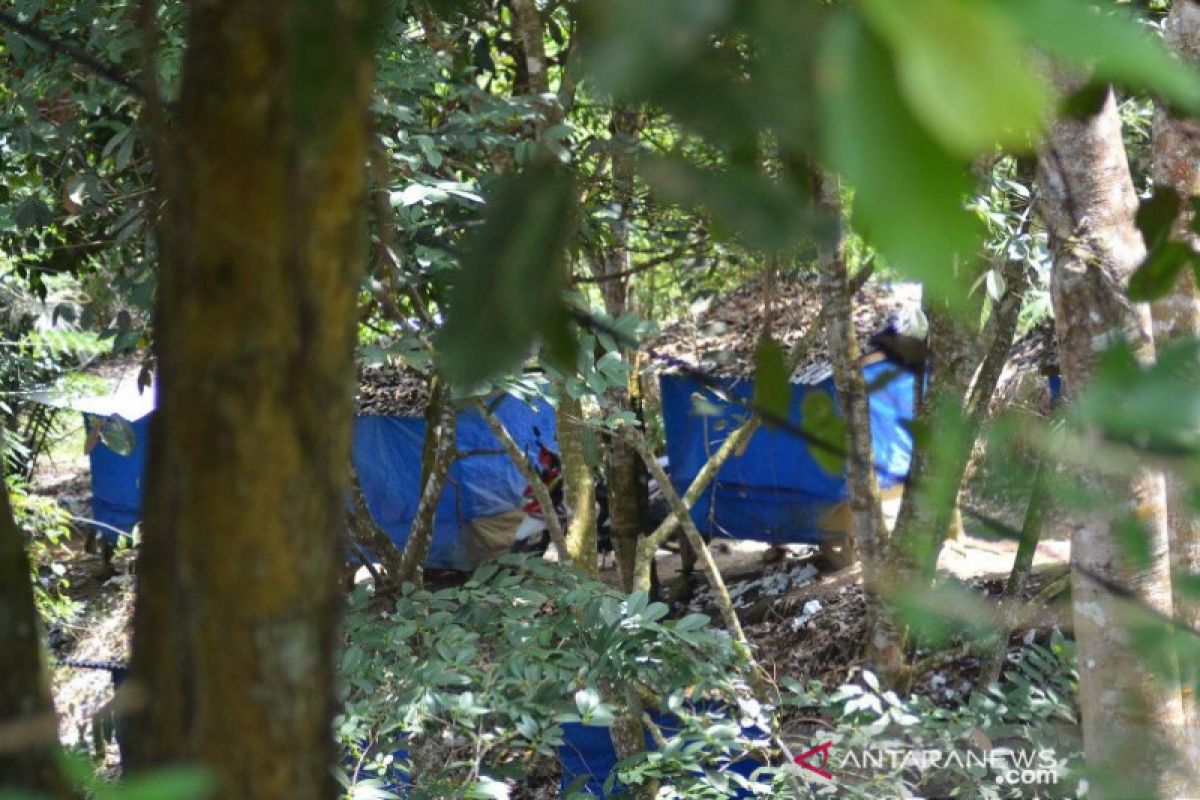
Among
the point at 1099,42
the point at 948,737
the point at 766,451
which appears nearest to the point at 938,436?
the point at 1099,42

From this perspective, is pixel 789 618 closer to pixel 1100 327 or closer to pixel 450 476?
pixel 450 476

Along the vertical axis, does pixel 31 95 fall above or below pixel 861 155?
above

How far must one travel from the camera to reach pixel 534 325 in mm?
525

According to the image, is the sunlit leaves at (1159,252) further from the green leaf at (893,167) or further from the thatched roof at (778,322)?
the thatched roof at (778,322)

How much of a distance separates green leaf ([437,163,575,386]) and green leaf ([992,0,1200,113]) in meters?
0.25

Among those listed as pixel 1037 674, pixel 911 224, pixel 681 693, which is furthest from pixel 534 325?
pixel 1037 674

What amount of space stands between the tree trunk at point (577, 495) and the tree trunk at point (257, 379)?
3603 millimetres

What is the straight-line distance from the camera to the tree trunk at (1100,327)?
5.83 feet

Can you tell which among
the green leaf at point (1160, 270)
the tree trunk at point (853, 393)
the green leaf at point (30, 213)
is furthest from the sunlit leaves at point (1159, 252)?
the green leaf at point (30, 213)

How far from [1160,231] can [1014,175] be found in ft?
11.8

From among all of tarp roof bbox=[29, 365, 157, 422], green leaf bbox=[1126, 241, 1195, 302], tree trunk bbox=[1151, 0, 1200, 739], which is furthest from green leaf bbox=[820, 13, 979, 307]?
tree trunk bbox=[1151, 0, 1200, 739]

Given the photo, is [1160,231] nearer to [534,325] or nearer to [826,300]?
[534,325]

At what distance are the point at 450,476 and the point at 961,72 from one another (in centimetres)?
763

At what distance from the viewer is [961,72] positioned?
0.92ft
